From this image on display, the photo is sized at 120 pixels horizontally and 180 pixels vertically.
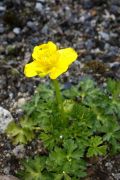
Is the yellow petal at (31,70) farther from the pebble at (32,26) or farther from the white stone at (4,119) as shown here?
the pebble at (32,26)

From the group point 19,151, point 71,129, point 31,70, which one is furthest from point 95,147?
point 31,70

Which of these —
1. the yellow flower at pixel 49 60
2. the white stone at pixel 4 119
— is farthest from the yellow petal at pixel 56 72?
the white stone at pixel 4 119

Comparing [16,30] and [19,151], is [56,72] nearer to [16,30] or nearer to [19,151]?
[19,151]

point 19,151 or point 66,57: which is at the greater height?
point 66,57

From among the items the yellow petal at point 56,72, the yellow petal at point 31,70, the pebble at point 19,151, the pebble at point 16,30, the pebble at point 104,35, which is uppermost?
the yellow petal at point 56,72

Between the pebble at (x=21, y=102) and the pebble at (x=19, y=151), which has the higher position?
the pebble at (x=21, y=102)

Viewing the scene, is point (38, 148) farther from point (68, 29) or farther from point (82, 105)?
point (68, 29)
